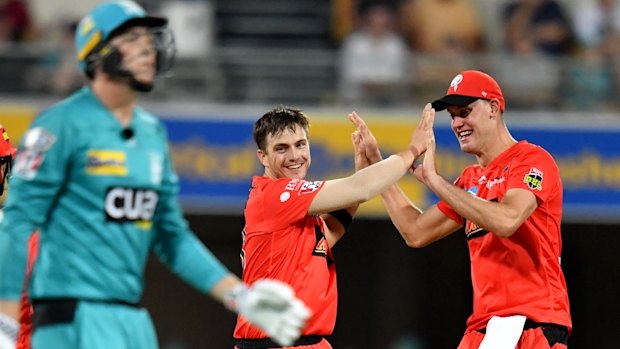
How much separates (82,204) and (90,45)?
0.58 metres

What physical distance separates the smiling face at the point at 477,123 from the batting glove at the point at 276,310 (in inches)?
88.3

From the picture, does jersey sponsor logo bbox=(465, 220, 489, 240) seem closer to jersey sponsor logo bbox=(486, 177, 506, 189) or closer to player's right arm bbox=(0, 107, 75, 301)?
jersey sponsor logo bbox=(486, 177, 506, 189)

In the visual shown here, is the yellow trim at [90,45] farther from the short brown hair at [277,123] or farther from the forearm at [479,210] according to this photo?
the forearm at [479,210]

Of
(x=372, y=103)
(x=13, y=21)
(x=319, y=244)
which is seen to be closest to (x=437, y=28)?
(x=372, y=103)

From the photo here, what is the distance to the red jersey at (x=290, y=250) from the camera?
5621 millimetres

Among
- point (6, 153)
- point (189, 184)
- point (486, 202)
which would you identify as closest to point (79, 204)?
point (6, 153)

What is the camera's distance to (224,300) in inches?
163

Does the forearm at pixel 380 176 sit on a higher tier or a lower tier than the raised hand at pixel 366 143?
lower

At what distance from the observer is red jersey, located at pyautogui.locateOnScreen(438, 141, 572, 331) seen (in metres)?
5.59

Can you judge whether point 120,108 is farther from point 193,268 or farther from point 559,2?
point 559,2

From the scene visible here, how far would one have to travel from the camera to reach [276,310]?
12.7ft

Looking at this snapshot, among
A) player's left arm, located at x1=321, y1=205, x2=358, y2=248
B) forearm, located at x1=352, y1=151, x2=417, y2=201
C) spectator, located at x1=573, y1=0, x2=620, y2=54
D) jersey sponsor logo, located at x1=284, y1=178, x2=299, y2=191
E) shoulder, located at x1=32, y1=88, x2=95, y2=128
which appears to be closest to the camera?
shoulder, located at x1=32, y1=88, x2=95, y2=128

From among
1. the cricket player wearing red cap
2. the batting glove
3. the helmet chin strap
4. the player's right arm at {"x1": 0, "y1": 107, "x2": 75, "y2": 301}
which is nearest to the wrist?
the batting glove

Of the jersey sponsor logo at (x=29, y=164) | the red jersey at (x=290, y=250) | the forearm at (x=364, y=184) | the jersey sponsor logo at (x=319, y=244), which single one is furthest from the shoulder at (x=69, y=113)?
the jersey sponsor logo at (x=319, y=244)
